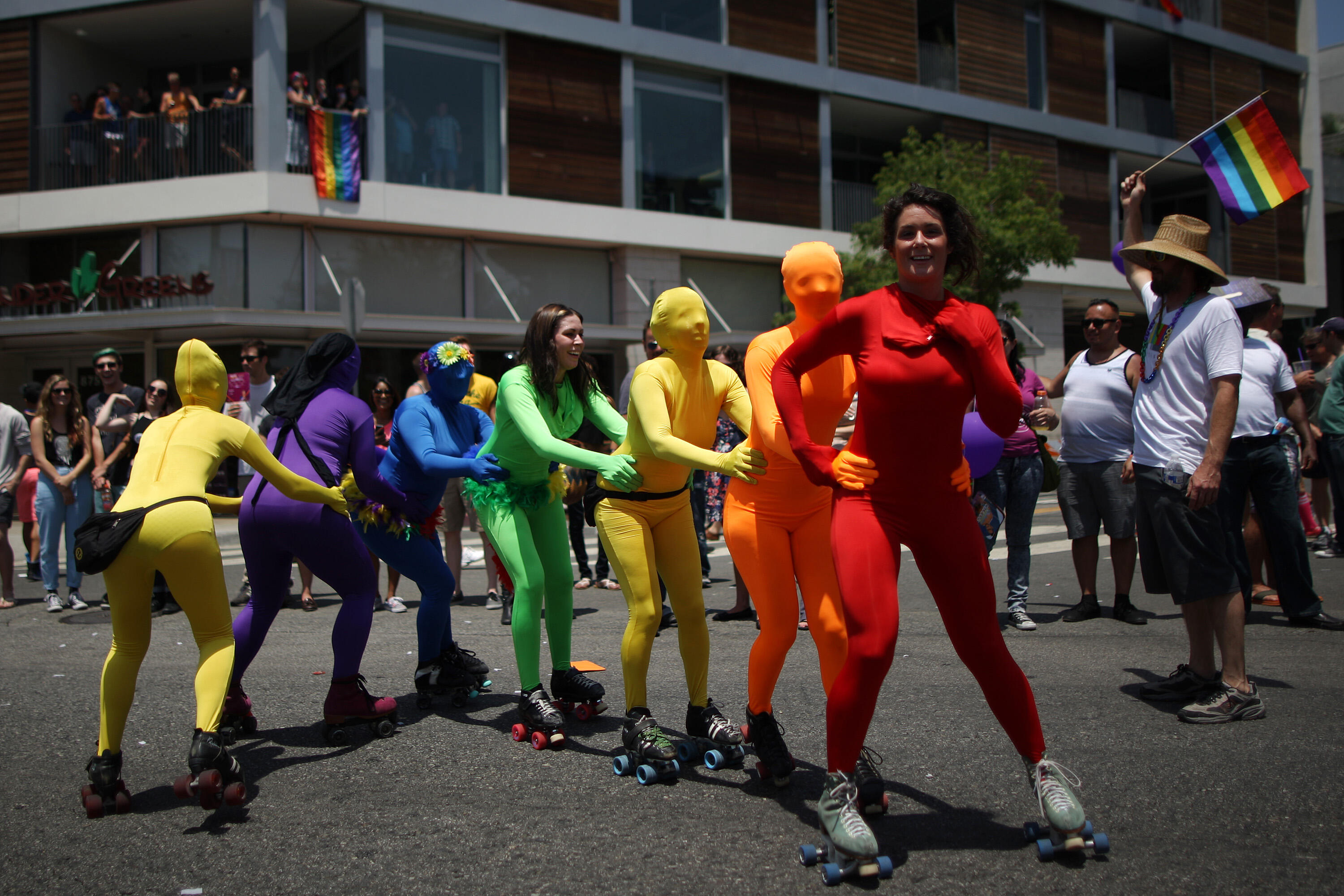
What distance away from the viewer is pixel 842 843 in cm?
300

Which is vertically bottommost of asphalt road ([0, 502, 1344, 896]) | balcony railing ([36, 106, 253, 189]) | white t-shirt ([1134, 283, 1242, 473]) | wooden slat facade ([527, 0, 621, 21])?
asphalt road ([0, 502, 1344, 896])

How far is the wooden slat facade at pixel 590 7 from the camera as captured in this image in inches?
840

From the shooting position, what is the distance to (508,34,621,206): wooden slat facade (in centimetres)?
2127

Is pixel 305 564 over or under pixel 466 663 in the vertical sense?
over

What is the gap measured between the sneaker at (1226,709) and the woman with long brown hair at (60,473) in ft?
28.1

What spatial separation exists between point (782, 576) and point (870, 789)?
836mm

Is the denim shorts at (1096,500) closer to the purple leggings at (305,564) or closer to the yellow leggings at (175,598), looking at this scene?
the purple leggings at (305,564)

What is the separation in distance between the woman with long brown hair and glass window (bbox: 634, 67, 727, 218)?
50.8ft

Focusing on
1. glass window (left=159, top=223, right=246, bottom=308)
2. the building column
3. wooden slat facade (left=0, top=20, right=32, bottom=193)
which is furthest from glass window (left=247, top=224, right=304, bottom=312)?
wooden slat facade (left=0, top=20, right=32, bottom=193)

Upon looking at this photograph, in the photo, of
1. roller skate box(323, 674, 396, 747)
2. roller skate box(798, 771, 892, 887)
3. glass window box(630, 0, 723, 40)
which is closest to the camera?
roller skate box(798, 771, 892, 887)

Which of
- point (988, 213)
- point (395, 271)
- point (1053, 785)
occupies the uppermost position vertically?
point (988, 213)

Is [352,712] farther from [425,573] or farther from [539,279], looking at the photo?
[539,279]

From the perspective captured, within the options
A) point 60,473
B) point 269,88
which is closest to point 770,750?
point 60,473

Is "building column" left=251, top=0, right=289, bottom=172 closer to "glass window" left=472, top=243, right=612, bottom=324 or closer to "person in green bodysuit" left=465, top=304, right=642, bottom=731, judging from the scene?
"glass window" left=472, top=243, right=612, bottom=324
